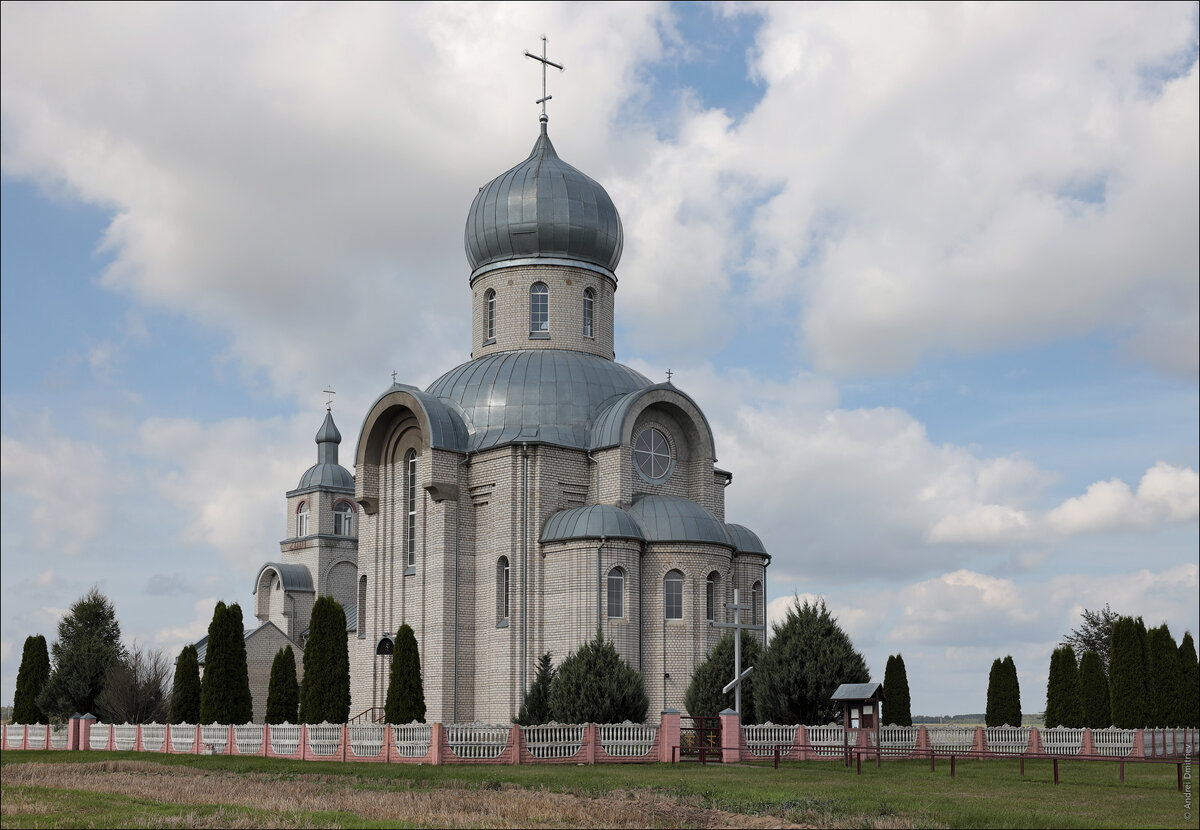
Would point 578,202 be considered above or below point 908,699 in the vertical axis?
above

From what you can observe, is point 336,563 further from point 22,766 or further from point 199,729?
point 22,766

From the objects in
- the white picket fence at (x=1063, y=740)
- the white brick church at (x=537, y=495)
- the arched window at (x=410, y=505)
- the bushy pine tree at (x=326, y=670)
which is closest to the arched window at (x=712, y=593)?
the white brick church at (x=537, y=495)

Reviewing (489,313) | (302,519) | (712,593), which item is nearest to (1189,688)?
(712,593)

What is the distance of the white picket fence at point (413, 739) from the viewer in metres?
24.1

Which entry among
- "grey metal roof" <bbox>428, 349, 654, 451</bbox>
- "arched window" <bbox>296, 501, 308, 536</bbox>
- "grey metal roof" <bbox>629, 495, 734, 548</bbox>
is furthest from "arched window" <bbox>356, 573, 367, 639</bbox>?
"arched window" <bbox>296, 501, 308, 536</bbox>

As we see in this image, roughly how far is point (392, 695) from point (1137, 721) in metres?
18.5

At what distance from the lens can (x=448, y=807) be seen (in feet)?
49.5

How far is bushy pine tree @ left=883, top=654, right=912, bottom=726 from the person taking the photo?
3325 cm

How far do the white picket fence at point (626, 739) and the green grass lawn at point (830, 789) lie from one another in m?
0.73

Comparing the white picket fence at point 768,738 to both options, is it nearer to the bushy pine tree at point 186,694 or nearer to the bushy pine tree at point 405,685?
the bushy pine tree at point 405,685

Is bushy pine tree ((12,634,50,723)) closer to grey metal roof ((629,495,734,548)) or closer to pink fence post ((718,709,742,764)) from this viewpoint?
grey metal roof ((629,495,734,548))

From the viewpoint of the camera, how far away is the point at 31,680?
130 ft

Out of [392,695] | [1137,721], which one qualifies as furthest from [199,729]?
[1137,721]

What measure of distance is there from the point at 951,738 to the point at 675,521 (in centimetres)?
850
